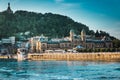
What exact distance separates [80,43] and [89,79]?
451 feet

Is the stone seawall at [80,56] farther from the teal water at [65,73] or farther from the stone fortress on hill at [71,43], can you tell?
the teal water at [65,73]

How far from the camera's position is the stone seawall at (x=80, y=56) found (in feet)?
377

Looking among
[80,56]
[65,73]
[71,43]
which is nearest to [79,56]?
[80,56]

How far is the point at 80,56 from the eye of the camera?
436 feet

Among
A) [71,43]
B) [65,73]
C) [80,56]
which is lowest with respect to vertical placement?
[65,73]

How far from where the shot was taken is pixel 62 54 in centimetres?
14550

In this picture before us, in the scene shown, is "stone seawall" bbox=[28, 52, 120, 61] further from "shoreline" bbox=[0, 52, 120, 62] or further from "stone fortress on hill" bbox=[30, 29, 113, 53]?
"stone fortress on hill" bbox=[30, 29, 113, 53]

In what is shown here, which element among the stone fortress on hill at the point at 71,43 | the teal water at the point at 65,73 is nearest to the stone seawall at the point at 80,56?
the stone fortress on hill at the point at 71,43

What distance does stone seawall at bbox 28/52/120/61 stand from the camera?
4528 inches

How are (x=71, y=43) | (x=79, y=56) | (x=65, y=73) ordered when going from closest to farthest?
(x=65, y=73) → (x=79, y=56) → (x=71, y=43)

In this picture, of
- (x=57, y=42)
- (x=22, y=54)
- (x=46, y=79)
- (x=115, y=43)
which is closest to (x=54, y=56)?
(x=22, y=54)

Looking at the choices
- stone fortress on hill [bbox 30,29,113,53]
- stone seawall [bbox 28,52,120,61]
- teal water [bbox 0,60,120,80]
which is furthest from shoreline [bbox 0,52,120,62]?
teal water [bbox 0,60,120,80]

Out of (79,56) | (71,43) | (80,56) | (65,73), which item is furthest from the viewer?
(71,43)

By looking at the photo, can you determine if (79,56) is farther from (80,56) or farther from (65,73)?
(65,73)
